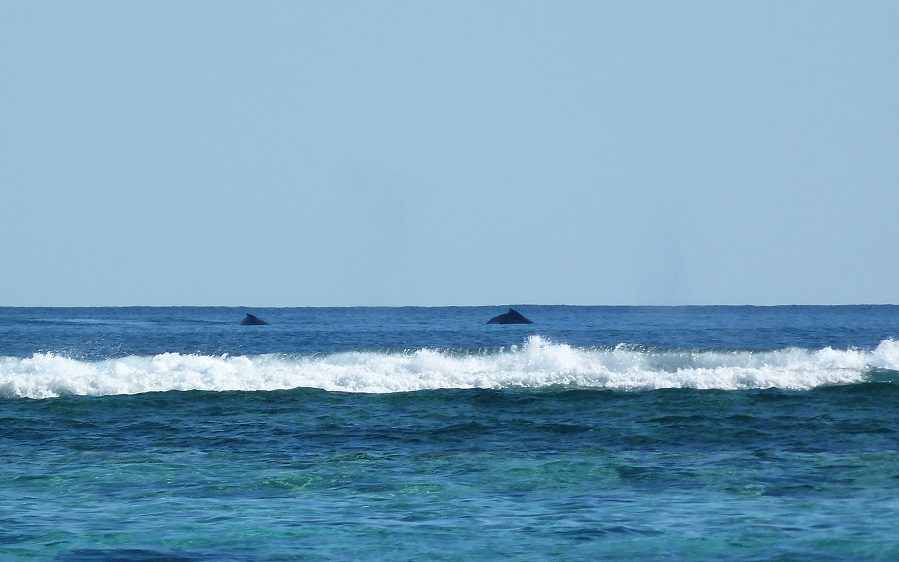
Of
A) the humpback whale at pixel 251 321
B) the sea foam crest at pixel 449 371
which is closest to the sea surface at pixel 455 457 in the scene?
the sea foam crest at pixel 449 371

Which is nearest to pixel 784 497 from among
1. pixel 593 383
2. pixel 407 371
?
pixel 593 383

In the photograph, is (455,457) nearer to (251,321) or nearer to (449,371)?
(449,371)

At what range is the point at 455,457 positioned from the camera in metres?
23.0

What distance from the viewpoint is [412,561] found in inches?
557

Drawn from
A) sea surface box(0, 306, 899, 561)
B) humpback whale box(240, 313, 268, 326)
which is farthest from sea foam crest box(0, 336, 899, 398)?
humpback whale box(240, 313, 268, 326)

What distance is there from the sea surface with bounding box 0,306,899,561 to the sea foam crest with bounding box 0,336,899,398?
141 mm

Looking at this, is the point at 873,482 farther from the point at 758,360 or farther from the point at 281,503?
the point at 758,360

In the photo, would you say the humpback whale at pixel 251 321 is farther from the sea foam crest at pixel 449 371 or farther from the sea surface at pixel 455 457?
the sea surface at pixel 455 457

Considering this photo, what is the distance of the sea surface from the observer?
49.4 feet

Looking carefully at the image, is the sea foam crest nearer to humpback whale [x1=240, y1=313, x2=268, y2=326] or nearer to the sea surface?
the sea surface

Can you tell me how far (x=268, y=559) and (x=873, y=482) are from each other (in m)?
11.5

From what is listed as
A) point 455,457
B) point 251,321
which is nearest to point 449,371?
point 455,457

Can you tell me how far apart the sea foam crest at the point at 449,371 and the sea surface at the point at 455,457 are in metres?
0.14

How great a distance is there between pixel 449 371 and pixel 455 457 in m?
19.1
